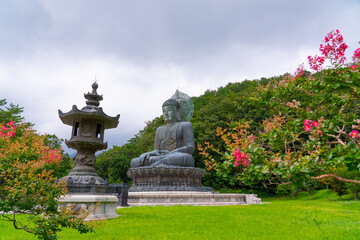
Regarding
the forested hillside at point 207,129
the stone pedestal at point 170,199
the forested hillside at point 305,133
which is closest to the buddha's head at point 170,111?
the stone pedestal at point 170,199

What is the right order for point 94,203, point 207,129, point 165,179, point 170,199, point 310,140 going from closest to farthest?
point 310,140
point 94,203
point 170,199
point 165,179
point 207,129

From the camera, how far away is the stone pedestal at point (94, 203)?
565 cm

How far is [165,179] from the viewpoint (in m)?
11.5

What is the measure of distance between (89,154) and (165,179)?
16.6ft

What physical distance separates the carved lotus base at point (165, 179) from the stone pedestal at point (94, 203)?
4.91m

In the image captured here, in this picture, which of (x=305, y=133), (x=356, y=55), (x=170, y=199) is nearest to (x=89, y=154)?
(x=170, y=199)

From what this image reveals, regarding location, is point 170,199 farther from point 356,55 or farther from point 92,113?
point 356,55

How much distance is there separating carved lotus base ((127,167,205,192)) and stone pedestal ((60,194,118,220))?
491cm

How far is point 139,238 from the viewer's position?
13.2 feet

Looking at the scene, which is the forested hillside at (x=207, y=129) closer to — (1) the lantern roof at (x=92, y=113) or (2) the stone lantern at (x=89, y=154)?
(1) the lantern roof at (x=92, y=113)

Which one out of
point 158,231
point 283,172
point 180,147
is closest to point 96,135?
point 158,231

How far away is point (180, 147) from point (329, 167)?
11.1m

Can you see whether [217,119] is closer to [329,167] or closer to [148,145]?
[148,145]

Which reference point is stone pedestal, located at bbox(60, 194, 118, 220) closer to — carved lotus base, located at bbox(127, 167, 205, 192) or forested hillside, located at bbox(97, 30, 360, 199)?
forested hillside, located at bbox(97, 30, 360, 199)
